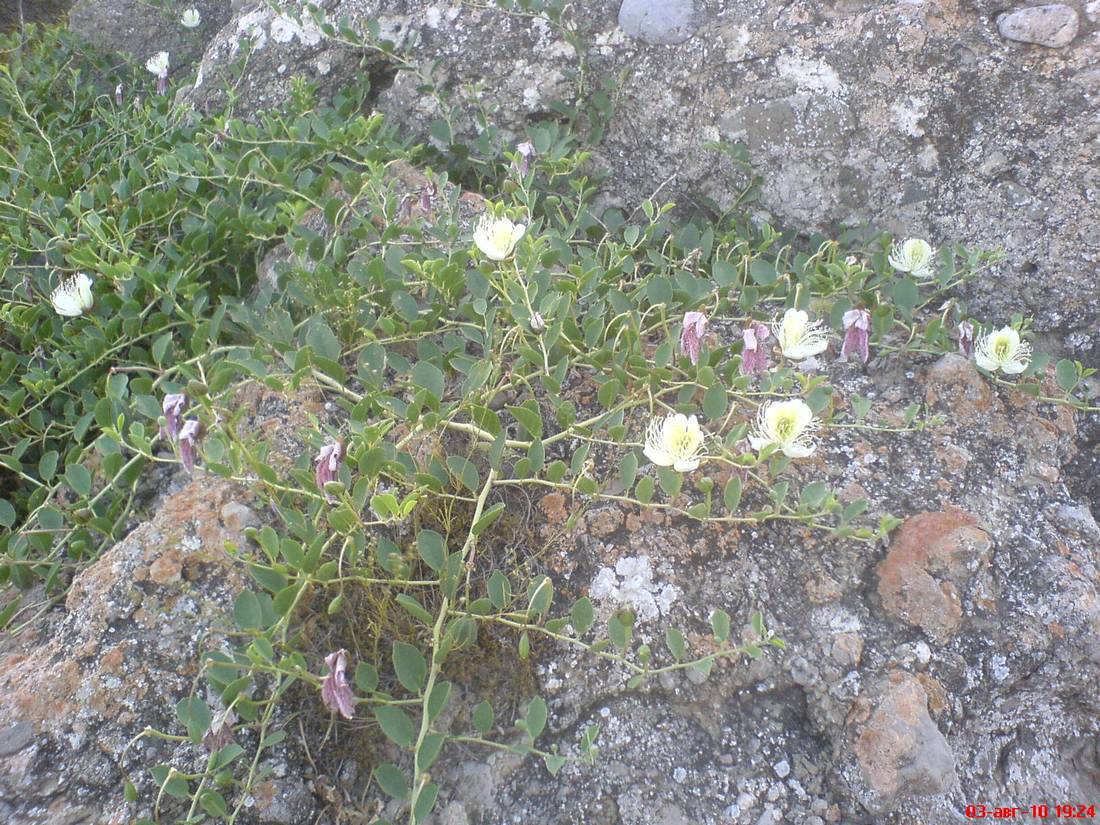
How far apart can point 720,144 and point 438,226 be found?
2.22 ft

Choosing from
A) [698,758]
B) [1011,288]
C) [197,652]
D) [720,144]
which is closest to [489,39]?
[720,144]

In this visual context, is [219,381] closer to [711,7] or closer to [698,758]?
[698,758]

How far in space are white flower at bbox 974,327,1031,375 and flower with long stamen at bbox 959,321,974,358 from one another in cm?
1

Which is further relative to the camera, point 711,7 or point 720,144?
point 711,7

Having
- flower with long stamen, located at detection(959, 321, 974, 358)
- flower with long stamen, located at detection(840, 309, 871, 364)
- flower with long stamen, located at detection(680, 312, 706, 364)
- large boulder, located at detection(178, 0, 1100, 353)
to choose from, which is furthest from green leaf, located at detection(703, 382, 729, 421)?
large boulder, located at detection(178, 0, 1100, 353)

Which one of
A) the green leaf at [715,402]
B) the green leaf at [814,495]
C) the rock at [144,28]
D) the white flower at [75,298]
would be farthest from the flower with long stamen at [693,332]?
the rock at [144,28]

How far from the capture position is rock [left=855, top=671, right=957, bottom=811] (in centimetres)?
116

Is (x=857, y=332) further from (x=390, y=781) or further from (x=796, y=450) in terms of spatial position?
(x=390, y=781)

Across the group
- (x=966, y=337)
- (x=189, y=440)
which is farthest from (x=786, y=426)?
(x=189, y=440)

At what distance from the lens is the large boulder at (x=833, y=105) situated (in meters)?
1.81

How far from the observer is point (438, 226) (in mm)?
1823

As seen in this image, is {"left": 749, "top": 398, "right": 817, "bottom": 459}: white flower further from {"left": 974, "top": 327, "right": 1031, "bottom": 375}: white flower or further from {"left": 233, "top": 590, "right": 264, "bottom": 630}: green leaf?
{"left": 233, "top": 590, "right": 264, "bottom": 630}: green leaf
